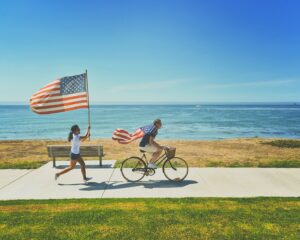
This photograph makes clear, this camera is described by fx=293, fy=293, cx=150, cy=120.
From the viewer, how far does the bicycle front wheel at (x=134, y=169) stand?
29.7ft

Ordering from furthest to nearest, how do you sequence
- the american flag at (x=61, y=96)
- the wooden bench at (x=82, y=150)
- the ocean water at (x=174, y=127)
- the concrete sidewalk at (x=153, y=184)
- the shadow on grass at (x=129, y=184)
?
the ocean water at (x=174, y=127) < the wooden bench at (x=82, y=150) < the american flag at (x=61, y=96) < the shadow on grass at (x=129, y=184) < the concrete sidewalk at (x=153, y=184)

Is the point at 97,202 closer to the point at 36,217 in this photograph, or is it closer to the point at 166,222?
the point at 36,217

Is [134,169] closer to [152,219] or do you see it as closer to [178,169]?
[178,169]

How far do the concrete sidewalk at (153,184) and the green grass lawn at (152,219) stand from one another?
62cm

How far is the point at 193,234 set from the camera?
5211 millimetres

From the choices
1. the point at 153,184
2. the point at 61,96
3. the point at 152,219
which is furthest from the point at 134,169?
the point at 61,96

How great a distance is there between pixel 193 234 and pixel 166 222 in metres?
0.68

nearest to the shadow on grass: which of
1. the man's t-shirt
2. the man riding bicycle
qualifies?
the man riding bicycle

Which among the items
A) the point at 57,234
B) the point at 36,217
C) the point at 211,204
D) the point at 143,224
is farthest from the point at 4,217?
the point at 211,204

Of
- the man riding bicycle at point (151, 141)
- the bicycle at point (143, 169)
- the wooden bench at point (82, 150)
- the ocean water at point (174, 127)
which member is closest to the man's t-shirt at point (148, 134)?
the man riding bicycle at point (151, 141)

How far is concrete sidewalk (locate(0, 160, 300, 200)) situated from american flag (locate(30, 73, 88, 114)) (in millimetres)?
2278

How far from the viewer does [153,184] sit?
8750 mm

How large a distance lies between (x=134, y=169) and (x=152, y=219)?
3.28 m

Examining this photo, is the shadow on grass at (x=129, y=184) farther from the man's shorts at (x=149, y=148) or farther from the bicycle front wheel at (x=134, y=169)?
the man's shorts at (x=149, y=148)
